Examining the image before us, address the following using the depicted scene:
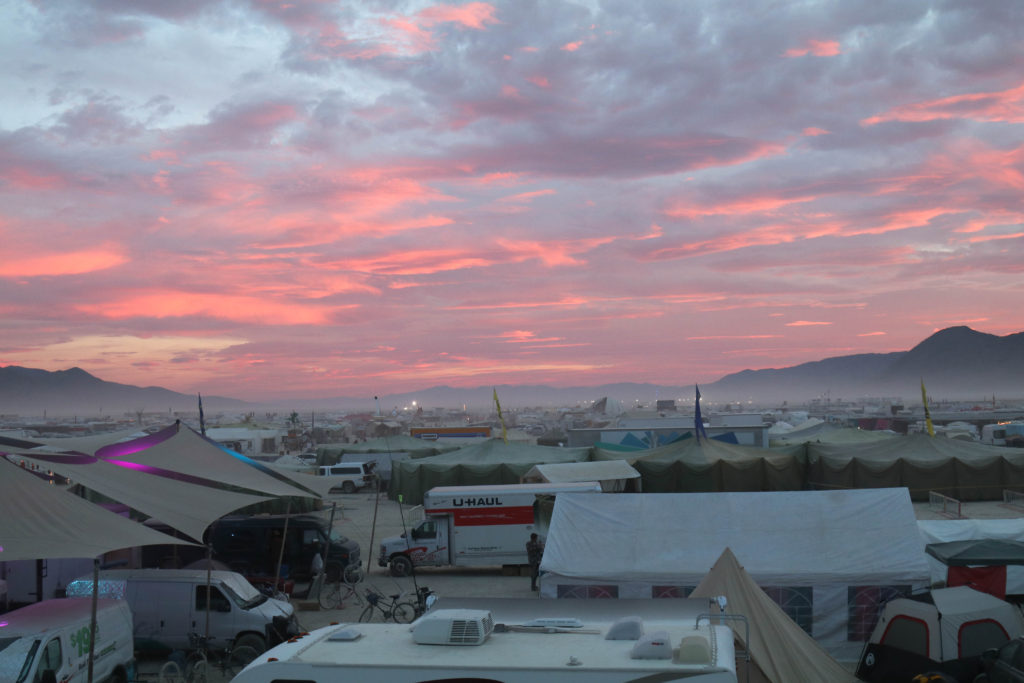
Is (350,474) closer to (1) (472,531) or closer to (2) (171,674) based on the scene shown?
(1) (472,531)

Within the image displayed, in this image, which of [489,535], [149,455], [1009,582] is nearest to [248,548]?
[149,455]

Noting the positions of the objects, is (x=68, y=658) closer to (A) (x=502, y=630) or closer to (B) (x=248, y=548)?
(A) (x=502, y=630)

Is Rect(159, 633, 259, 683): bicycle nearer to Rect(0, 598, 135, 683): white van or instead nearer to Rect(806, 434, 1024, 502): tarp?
Rect(0, 598, 135, 683): white van

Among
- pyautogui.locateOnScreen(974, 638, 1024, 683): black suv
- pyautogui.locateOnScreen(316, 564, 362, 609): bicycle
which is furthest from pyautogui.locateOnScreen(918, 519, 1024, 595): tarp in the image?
pyautogui.locateOnScreen(316, 564, 362, 609): bicycle

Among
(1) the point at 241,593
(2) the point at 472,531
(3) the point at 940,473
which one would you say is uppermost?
(1) the point at 241,593

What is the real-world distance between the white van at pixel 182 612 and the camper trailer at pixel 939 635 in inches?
378

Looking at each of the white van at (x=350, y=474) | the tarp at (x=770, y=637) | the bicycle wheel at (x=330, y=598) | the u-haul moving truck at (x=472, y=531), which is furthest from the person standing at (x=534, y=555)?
the white van at (x=350, y=474)

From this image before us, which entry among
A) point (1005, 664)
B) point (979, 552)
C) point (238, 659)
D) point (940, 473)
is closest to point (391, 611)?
point (238, 659)

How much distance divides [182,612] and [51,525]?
3.48 metres

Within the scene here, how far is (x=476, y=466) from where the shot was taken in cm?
3406

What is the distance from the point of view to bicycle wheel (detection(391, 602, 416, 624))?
16.5m

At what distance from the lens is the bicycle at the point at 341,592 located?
18.8m

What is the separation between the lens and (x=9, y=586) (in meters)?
16.5

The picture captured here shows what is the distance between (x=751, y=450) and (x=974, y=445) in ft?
28.7
